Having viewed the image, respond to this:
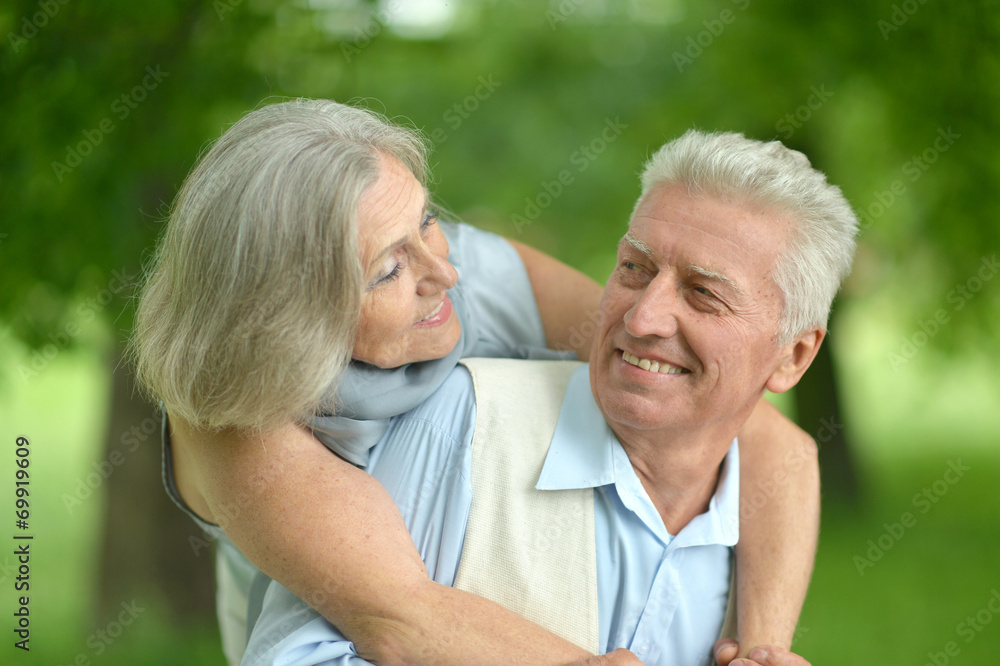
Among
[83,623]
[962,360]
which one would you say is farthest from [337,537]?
[962,360]

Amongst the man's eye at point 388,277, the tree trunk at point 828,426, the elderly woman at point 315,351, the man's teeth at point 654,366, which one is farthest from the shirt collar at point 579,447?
the tree trunk at point 828,426

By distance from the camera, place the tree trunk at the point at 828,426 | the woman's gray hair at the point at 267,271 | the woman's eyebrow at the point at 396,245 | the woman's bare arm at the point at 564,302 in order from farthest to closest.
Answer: the tree trunk at the point at 828,426 → the woman's bare arm at the point at 564,302 → the woman's eyebrow at the point at 396,245 → the woman's gray hair at the point at 267,271

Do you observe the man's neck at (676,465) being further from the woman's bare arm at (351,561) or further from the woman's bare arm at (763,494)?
the woman's bare arm at (351,561)

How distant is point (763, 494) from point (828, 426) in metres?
3.94

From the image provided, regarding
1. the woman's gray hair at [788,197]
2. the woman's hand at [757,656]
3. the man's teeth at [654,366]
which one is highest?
the woman's gray hair at [788,197]

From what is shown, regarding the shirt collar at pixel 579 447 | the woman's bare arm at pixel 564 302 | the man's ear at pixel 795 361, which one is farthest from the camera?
the woman's bare arm at pixel 564 302

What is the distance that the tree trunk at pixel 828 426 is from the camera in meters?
6.01

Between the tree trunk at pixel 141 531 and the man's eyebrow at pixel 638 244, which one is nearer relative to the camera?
the man's eyebrow at pixel 638 244

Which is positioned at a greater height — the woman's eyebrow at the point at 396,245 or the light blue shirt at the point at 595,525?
the woman's eyebrow at the point at 396,245

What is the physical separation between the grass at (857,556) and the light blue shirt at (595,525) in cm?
249

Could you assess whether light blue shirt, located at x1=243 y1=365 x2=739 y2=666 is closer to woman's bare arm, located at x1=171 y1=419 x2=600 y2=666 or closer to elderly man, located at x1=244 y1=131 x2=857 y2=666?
elderly man, located at x1=244 y1=131 x2=857 y2=666

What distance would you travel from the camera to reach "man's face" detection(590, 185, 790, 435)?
2.02 metres

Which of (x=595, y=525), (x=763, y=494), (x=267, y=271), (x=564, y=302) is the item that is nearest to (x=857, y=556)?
(x=763, y=494)

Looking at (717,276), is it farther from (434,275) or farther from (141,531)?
(141,531)
